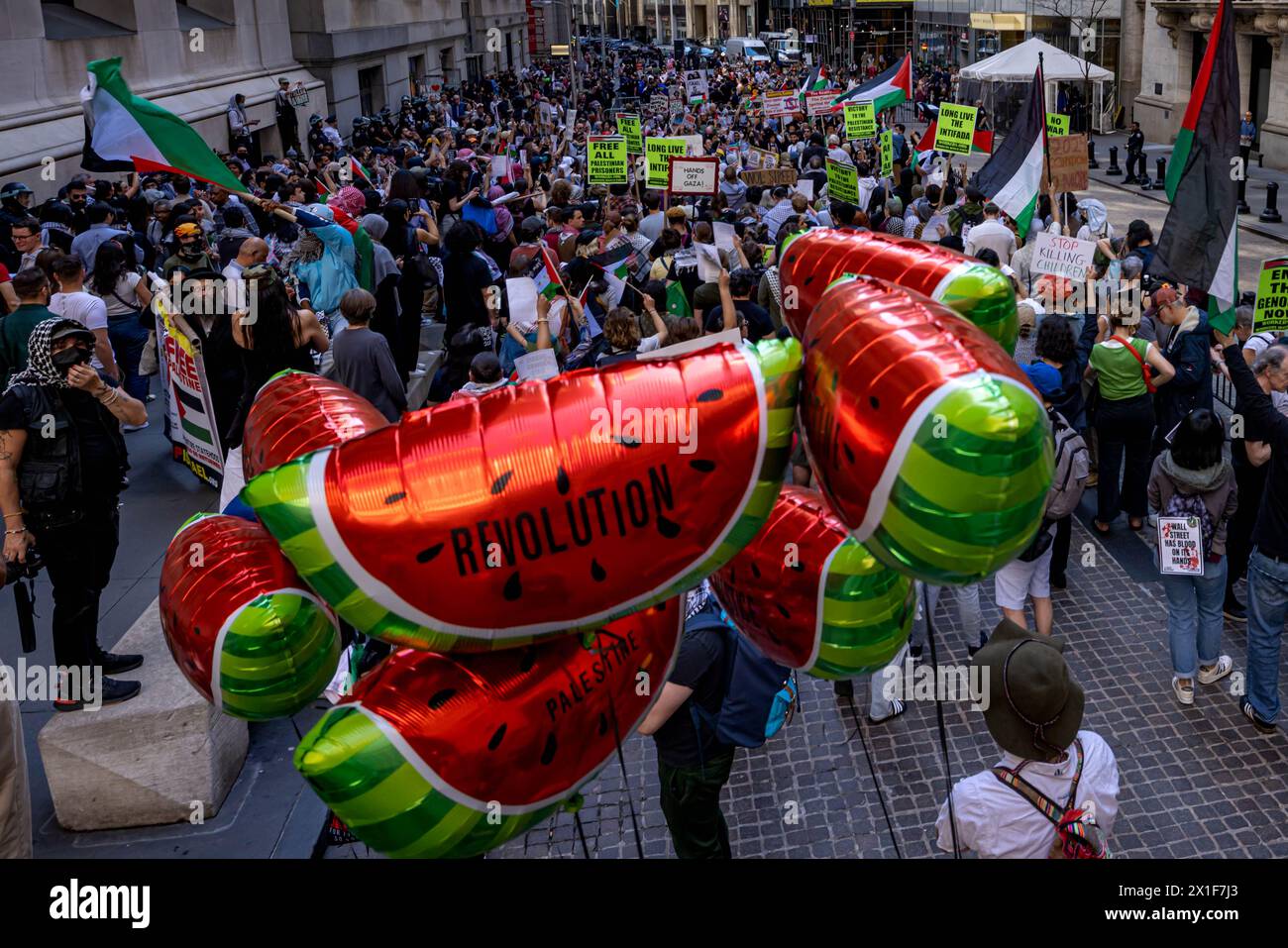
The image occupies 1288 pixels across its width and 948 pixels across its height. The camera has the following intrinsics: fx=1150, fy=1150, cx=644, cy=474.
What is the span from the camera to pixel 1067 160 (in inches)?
483

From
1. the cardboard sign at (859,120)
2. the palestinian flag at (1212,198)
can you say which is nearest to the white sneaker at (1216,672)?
the palestinian flag at (1212,198)

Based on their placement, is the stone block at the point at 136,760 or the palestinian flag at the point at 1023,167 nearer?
the stone block at the point at 136,760

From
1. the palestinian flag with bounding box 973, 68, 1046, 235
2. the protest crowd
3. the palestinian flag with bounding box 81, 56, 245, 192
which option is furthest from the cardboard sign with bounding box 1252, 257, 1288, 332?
the palestinian flag with bounding box 81, 56, 245, 192

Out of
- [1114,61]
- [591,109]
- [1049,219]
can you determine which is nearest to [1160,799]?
[1049,219]

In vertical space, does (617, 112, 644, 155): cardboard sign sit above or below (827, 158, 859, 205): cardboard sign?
above

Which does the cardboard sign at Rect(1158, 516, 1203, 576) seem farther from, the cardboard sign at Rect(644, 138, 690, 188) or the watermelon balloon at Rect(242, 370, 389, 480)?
the cardboard sign at Rect(644, 138, 690, 188)

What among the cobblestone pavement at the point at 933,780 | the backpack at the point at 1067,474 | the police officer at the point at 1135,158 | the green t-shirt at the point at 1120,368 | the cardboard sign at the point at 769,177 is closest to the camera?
the cobblestone pavement at the point at 933,780

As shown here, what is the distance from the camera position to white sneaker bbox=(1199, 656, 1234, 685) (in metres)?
6.64

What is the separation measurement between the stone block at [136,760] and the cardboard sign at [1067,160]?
10249mm

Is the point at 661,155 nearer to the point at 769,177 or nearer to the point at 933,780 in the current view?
the point at 769,177

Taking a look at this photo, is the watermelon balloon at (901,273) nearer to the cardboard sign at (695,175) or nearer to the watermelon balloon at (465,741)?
the watermelon balloon at (465,741)

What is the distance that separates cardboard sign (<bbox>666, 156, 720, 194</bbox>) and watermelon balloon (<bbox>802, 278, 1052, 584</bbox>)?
11539mm

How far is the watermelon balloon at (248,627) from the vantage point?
8.95 ft

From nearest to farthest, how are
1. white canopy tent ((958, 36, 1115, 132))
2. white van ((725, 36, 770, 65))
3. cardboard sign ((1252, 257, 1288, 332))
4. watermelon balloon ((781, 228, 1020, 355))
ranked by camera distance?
watermelon balloon ((781, 228, 1020, 355)), cardboard sign ((1252, 257, 1288, 332)), white canopy tent ((958, 36, 1115, 132)), white van ((725, 36, 770, 65))
